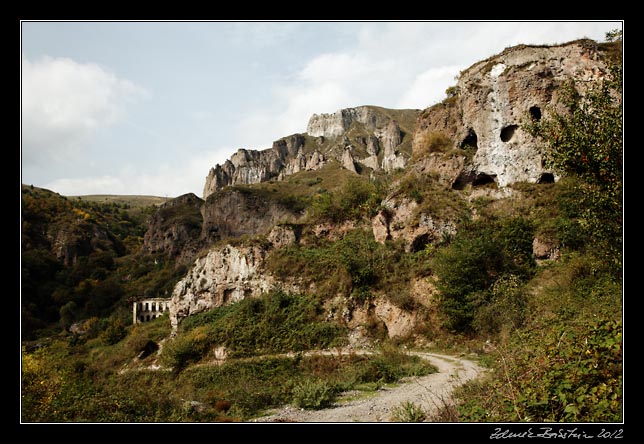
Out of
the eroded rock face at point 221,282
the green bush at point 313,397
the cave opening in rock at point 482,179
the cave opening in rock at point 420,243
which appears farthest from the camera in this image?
the eroded rock face at point 221,282

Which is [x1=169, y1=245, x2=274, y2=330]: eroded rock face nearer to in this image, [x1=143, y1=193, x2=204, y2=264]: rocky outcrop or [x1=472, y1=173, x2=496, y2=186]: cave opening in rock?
[x1=472, y1=173, x2=496, y2=186]: cave opening in rock

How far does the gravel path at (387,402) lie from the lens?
8402 mm

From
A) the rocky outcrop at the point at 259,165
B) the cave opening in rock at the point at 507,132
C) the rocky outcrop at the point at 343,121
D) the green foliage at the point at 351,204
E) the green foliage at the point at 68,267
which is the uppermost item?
the rocky outcrop at the point at 343,121

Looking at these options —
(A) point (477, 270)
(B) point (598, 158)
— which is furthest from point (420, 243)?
(B) point (598, 158)

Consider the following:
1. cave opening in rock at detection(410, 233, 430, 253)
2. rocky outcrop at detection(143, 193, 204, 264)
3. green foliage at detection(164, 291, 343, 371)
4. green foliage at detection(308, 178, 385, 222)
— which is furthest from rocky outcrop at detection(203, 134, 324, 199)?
cave opening in rock at detection(410, 233, 430, 253)

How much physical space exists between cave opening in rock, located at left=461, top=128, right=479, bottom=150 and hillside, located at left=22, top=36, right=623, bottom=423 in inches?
6.8

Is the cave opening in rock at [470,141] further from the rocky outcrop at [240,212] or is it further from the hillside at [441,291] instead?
the rocky outcrop at [240,212]

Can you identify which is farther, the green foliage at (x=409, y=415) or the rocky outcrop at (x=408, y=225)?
the rocky outcrop at (x=408, y=225)

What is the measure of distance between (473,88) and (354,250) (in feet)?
53.6

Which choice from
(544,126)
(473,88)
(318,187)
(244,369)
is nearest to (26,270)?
(318,187)

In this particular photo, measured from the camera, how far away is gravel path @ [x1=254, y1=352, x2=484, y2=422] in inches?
331

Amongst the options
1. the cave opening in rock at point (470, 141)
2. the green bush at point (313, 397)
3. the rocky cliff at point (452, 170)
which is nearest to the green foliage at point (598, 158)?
the green bush at point (313, 397)

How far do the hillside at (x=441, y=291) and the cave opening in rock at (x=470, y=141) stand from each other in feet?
0.57

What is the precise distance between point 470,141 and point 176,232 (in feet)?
262
